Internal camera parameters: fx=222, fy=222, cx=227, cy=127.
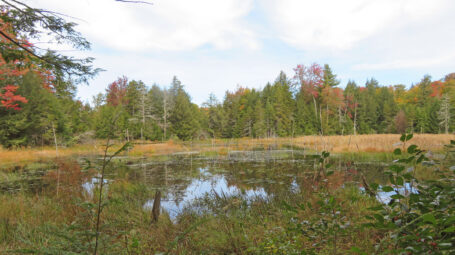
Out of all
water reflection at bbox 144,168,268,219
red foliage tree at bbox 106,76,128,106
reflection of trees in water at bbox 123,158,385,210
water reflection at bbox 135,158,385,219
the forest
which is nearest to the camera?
the forest

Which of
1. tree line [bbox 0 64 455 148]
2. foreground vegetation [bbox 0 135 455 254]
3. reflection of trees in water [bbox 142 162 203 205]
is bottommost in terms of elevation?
reflection of trees in water [bbox 142 162 203 205]

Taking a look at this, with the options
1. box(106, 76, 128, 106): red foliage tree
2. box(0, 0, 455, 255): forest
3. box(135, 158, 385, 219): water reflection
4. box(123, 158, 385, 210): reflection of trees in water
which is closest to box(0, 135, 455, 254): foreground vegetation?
box(0, 0, 455, 255): forest

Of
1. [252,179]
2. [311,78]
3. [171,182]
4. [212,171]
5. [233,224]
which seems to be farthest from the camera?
[311,78]

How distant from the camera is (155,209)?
4262 mm

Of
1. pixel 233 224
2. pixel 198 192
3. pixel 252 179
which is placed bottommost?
pixel 198 192

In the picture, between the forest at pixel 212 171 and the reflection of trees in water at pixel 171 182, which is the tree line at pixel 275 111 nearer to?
the forest at pixel 212 171

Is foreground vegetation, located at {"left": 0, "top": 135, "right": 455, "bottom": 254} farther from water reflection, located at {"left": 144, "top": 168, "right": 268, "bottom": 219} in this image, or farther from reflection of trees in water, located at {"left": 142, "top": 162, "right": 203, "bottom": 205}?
A: reflection of trees in water, located at {"left": 142, "top": 162, "right": 203, "bottom": 205}

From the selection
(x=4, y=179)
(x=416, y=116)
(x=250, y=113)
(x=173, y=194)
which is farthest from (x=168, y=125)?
(x=416, y=116)

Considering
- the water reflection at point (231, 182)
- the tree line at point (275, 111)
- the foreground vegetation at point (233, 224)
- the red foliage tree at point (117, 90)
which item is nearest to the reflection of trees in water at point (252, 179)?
the water reflection at point (231, 182)

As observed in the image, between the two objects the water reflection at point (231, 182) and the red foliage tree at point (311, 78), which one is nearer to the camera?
the water reflection at point (231, 182)

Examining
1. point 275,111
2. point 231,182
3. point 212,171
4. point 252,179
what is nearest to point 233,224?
point 231,182

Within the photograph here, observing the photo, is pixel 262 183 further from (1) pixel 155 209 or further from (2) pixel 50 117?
(2) pixel 50 117

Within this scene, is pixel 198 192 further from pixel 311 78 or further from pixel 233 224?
pixel 311 78

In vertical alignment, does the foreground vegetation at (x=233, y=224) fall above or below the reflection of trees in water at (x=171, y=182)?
above
